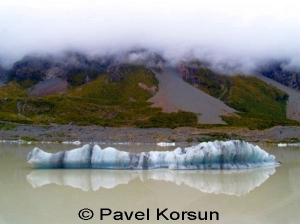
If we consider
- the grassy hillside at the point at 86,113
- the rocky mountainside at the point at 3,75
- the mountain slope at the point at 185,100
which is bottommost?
the grassy hillside at the point at 86,113

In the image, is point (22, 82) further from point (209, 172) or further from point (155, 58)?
point (209, 172)

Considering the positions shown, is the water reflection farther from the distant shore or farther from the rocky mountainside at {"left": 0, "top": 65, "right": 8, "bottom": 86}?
the rocky mountainside at {"left": 0, "top": 65, "right": 8, "bottom": 86}

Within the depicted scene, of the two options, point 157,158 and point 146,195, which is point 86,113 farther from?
point 146,195

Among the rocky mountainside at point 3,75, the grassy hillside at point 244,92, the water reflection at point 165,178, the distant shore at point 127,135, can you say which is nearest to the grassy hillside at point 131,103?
the grassy hillside at point 244,92

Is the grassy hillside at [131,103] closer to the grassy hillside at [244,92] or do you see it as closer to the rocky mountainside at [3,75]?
the grassy hillside at [244,92]

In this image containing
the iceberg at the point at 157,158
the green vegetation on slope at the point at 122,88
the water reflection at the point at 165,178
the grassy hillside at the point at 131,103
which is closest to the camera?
the water reflection at the point at 165,178

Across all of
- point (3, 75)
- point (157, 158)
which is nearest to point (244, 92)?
point (3, 75)
